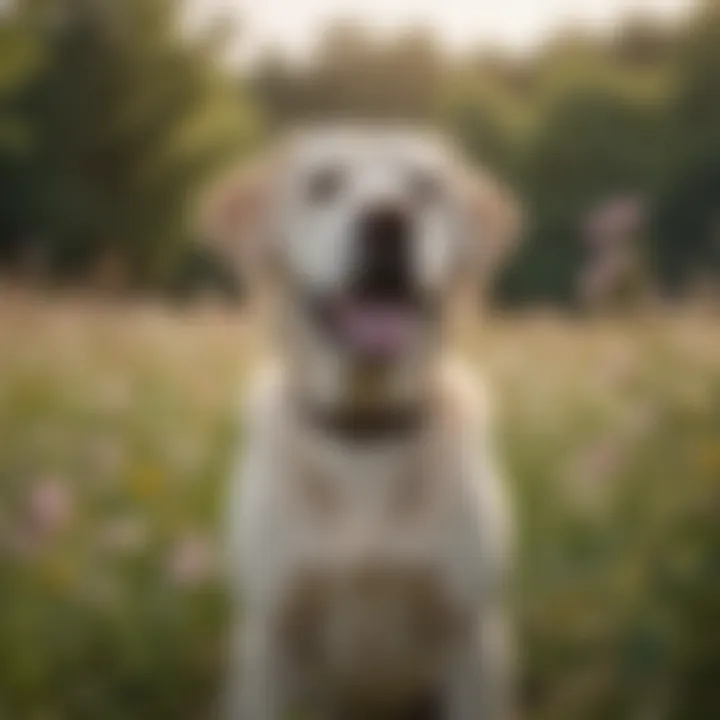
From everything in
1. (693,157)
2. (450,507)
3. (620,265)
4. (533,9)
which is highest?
(533,9)

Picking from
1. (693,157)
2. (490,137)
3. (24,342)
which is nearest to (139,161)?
(24,342)

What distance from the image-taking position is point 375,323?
5.12 feet

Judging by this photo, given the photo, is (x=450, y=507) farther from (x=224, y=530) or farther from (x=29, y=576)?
(x=29, y=576)

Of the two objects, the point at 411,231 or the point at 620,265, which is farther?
the point at 620,265

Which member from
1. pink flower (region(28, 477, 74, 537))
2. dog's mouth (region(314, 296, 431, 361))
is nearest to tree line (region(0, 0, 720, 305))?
dog's mouth (region(314, 296, 431, 361))

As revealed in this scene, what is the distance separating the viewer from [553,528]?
165 cm

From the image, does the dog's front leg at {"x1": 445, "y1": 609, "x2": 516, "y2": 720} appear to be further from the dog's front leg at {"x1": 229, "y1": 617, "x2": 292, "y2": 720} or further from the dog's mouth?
the dog's mouth

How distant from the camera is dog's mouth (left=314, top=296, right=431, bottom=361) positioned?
60.9 inches

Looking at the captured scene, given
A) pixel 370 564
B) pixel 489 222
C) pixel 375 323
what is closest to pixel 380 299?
pixel 375 323

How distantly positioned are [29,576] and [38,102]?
0.50 m

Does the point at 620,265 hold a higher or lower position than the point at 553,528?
higher

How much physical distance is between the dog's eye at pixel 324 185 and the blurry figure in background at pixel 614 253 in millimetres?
291

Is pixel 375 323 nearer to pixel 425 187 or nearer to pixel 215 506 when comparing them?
pixel 425 187

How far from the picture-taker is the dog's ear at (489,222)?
1575 mm
